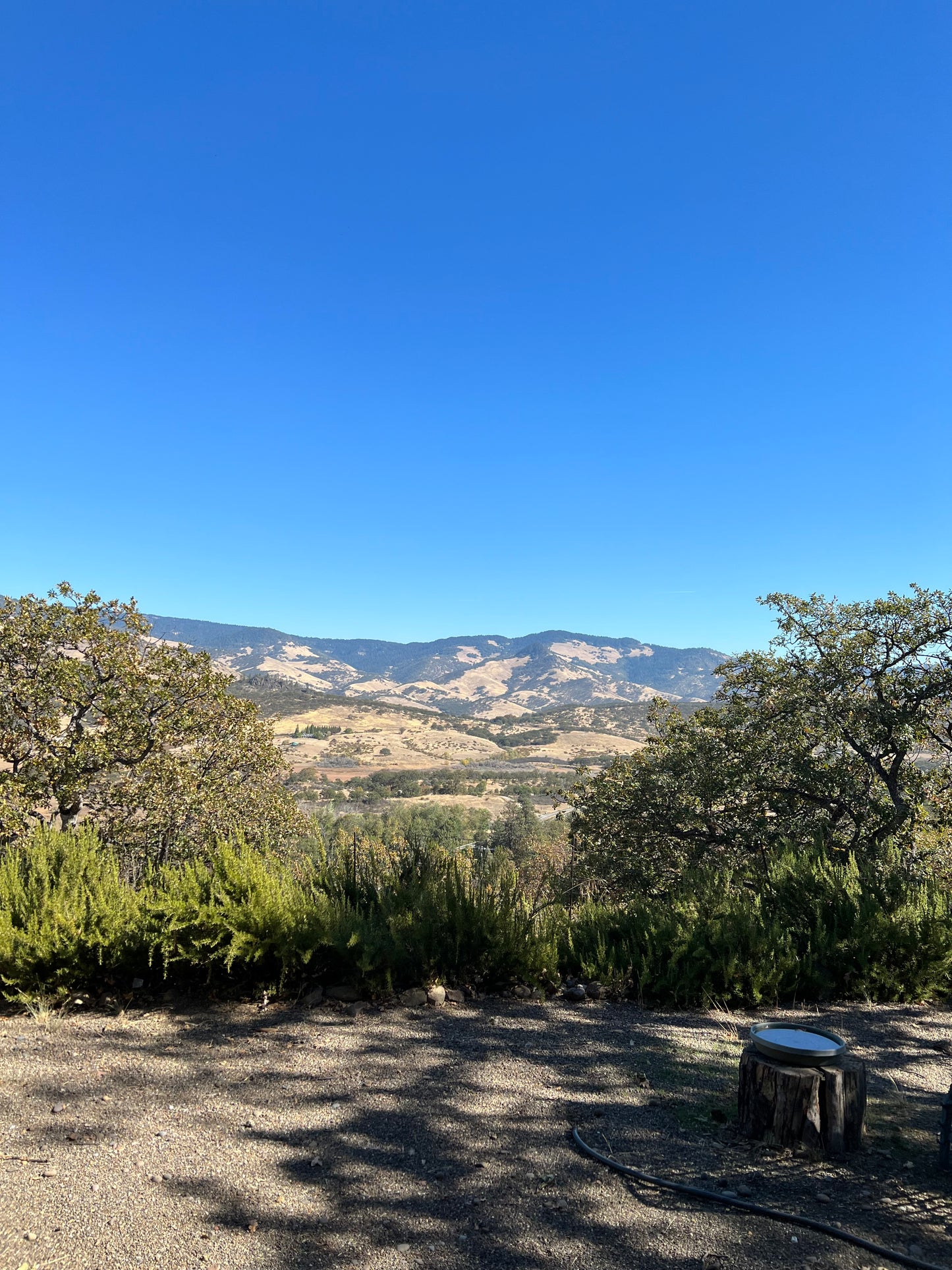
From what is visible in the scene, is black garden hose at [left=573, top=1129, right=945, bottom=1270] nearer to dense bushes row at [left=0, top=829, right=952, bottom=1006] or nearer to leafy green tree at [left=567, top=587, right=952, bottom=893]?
dense bushes row at [left=0, top=829, right=952, bottom=1006]

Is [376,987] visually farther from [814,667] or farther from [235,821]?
[814,667]

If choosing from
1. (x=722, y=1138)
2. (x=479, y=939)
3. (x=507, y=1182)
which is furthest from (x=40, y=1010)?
(x=722, y=1138)

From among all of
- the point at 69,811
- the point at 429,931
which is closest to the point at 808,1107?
the point at 429,931

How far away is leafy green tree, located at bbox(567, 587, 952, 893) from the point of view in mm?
9914

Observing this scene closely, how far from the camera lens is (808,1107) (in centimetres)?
349

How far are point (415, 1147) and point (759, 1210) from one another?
154 centimetres

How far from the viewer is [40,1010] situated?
5.16 metres

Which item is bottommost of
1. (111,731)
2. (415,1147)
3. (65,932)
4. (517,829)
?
(517,829)

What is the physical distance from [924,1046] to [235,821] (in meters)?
8.64

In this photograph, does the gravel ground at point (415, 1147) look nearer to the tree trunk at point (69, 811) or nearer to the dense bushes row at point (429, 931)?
the dense bushes row at point (429, 931)

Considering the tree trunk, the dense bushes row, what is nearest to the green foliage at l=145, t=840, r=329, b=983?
the dense bushes row

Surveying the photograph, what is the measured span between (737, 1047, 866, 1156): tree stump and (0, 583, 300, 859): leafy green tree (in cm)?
735

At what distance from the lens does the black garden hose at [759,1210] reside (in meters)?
2.72

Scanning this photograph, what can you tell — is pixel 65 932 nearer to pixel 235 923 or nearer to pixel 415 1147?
pixel 235 923
